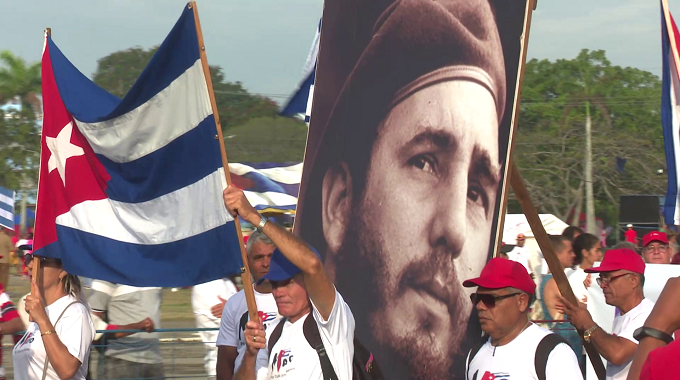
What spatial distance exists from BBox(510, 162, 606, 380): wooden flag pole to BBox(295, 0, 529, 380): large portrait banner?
0.27 metres

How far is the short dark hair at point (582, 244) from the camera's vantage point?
8.55 metres

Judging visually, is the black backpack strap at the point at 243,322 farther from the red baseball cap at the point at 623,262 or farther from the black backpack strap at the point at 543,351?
the red baseball cap at the point at 623,262

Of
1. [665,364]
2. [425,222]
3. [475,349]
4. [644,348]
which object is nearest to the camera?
[665,364]

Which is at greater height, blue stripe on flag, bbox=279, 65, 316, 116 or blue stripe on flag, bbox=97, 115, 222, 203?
blue stripe on flag, bbox=279, 65, 316, 116

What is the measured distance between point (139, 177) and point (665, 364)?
362cm

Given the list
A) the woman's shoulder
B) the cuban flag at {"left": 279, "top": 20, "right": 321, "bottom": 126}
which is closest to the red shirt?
the woman's shoulder

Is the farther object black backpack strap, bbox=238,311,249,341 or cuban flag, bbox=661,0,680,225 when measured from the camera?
cuban flag, bbox=661,0,680,225

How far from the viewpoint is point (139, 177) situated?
507cm

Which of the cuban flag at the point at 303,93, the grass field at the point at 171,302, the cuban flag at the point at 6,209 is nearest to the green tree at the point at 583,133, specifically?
the grass field at the point at 171,302

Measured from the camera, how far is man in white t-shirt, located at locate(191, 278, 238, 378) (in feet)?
26.1

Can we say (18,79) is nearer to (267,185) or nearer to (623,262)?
(267,185)

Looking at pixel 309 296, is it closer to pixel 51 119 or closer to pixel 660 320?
pixel 660 320

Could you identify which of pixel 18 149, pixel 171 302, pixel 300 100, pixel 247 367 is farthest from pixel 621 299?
pixel 18 149

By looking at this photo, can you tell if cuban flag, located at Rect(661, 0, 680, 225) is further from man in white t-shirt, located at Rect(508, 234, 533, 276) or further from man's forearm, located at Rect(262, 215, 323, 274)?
man in white t-shirt, located at Rect(508, 234, 533, 276)
